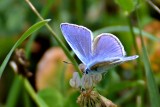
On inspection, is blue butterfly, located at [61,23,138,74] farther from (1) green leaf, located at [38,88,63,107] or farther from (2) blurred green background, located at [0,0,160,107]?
(1) green leaf, located at [38,88,63,107]

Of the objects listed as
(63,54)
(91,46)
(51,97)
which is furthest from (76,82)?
(63,54)

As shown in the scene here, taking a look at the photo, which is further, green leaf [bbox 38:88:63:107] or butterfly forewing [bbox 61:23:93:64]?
green leaf [bbox 38:88:63:107]

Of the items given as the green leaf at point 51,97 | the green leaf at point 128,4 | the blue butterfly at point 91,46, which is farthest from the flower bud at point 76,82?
the green leaf at point 51,97

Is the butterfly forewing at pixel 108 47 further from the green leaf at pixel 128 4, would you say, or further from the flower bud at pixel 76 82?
the green leaf at pixel 128 4

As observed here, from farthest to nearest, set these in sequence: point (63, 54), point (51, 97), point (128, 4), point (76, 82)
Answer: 1. point (63, 54)
2. point (51, 97)
3. point (128, 4)
4. point (76, 82)

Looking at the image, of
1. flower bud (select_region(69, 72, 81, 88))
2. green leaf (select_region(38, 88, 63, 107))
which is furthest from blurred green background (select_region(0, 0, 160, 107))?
flower bud (select_region(69, 72, 81, 88))

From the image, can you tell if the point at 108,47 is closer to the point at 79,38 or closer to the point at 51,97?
the point at 79,38
